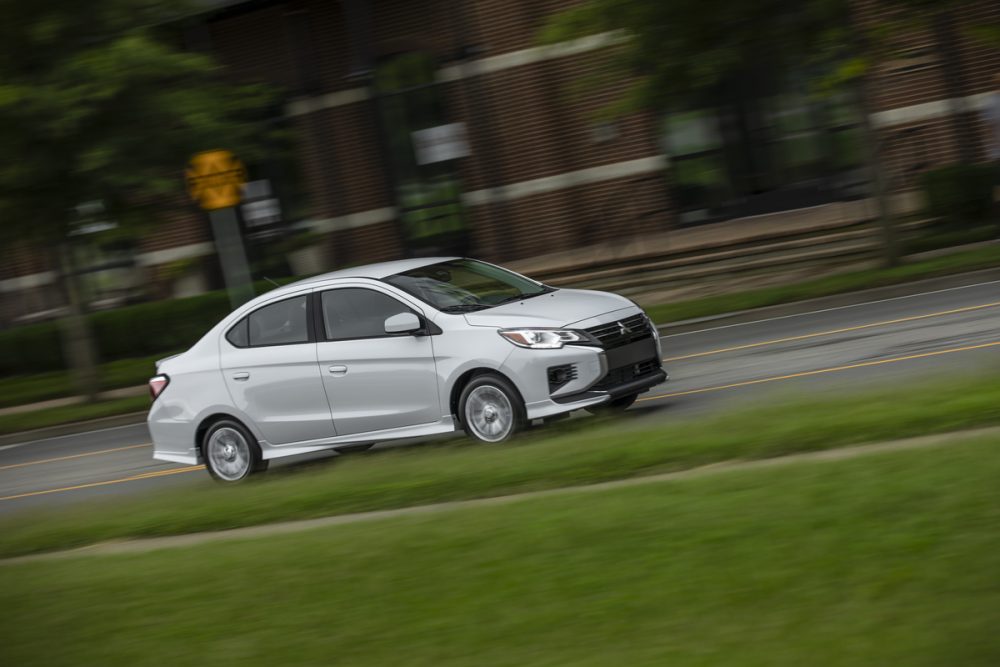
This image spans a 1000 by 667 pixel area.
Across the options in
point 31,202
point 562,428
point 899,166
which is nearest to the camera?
point 562,428

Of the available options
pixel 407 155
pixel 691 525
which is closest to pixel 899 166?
pixel 407 155

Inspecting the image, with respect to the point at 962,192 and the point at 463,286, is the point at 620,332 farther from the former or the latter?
the point at 962,192

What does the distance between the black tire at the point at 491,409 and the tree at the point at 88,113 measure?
10.3 m

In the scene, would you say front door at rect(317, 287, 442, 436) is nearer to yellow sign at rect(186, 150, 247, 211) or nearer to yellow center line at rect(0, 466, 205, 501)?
yellow center line at rect(0, 466, 205, 501)

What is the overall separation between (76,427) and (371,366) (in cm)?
1061

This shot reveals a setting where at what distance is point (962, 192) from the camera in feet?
67.9

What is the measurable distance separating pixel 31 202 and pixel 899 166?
51.3 ft

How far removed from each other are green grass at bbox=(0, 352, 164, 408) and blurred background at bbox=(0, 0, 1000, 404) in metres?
0.16

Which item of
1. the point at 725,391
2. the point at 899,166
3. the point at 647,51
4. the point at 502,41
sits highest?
the point at 502,41

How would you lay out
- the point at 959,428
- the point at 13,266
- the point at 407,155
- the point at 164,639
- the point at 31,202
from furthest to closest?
1. the point at 13,266
2. the point at 407,155
3. the point at 31,202
4. the point at 959,428
5. the point at 164,639

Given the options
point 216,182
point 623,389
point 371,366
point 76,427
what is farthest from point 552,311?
point 76,427

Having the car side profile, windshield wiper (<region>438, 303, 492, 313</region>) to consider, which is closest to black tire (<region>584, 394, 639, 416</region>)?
the car side profile

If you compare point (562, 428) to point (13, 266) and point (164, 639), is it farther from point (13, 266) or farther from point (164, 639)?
point (13, 266)

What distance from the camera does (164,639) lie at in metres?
6.25
